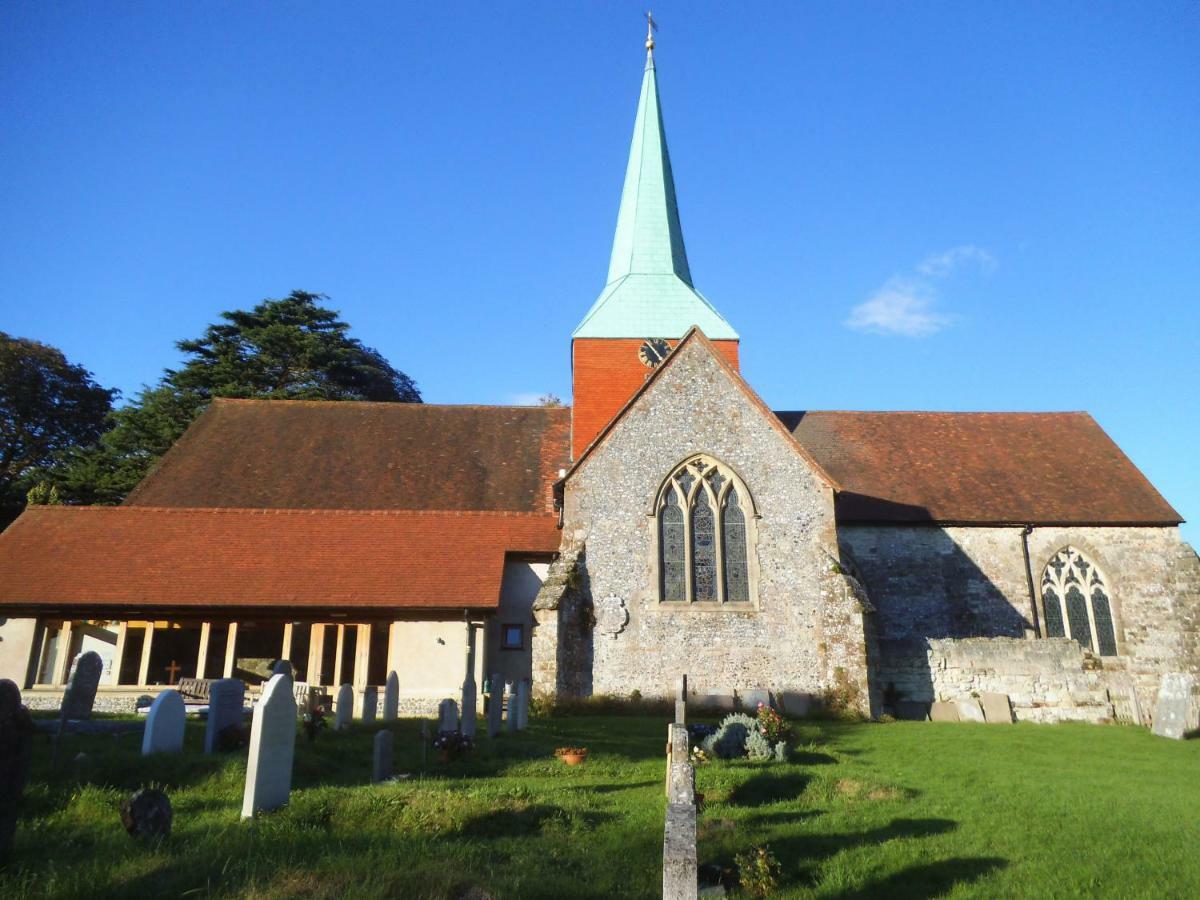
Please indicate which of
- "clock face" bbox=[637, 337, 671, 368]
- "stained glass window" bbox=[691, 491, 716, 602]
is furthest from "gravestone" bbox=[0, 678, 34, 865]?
"clock face" bbox=[637, 337, 671, 368]

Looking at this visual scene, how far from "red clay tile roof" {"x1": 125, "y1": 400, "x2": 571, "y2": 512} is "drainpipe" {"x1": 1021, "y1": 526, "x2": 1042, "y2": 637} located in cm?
1309

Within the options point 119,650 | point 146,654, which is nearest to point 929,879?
point 146,654

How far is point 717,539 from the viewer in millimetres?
19500

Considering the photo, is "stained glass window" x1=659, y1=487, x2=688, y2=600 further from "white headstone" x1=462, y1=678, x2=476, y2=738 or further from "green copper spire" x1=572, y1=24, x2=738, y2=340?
"green copper spire" x1=572, y1=24, x2=738, y2=340

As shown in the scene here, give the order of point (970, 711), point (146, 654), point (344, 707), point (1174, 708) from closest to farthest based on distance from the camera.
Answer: point (344, 707) → point (1174, 708) → point (146, 654) → point (970, 711)

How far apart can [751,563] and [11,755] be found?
15163mm

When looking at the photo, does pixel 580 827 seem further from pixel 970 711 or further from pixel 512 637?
pixel 970 711

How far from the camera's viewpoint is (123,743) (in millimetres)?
10938

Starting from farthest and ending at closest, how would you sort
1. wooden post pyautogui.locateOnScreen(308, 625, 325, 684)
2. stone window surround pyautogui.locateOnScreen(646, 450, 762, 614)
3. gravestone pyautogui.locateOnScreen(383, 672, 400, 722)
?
stone window surround pyautogui.locateOnScreen(646, 450, 762, 614) → wooden post pyautogui.locateOnScreen(308, 625, 325, 684) → gravestone pyautogui.locateOnScreen(383, 672, 400, 722)

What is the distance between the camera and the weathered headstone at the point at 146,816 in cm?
660

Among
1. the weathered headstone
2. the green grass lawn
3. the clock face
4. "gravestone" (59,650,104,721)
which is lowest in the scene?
the green grass lawn

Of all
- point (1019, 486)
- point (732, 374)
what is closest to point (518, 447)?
point (732, 374)

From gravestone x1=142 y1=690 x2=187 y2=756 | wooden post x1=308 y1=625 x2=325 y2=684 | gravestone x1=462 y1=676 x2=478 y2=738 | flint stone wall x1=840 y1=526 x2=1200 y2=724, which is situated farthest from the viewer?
flint stone wall x1=840 y1=526 x2=1200 y2=724

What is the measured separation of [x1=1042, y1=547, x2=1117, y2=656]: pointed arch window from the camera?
22.7 m
